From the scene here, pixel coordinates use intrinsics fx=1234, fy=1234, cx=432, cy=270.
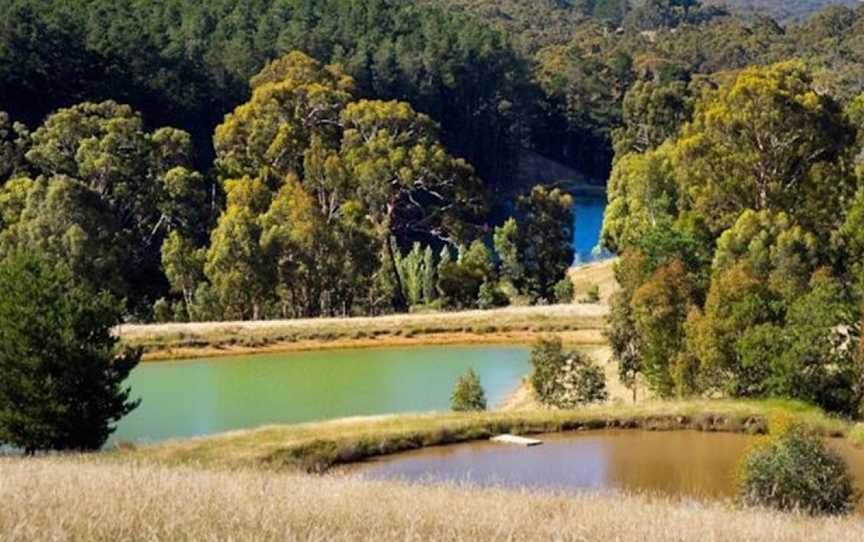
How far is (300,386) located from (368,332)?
392 inches

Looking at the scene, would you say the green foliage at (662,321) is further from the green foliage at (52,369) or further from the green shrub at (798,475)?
the green foliage at (52,369)

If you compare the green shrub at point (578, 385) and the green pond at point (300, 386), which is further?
the green pond at point (300, 386)

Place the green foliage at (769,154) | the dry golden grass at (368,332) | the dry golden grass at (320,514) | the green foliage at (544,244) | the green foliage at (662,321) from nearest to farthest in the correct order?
1. the dry golden grass at (320,514)
2. the green foliage at (662,321)
3. the green foliage at (769,154)
4. the dry golden grass at (368,332)
5. the green foliage at (544,244)

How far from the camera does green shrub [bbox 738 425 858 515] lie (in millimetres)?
16781

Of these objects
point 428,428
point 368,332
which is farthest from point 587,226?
point 428,428

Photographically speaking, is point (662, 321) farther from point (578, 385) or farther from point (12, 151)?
point (12, 151)

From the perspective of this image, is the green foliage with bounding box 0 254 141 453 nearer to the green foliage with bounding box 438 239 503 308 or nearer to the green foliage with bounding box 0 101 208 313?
the green foliage with bounding box 0 101 208 313

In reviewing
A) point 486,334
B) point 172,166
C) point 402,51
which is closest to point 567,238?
point 486,334

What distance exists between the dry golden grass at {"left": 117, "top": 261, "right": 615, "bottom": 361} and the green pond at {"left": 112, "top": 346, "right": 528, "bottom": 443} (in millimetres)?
Result: 1140

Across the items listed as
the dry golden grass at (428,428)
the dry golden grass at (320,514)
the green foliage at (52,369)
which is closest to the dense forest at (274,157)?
the green foliage at (52,369)

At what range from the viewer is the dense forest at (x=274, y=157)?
165 feet

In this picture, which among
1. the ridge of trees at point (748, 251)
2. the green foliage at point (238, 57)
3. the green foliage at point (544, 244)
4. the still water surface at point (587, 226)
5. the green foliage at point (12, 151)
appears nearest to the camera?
the ridge of trees at point (748, 251)

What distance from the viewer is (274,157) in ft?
201

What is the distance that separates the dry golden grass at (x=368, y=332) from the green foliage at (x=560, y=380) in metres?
12.9
